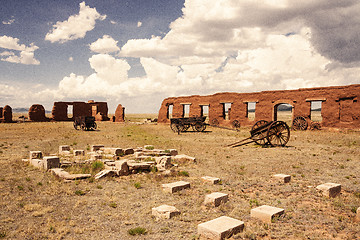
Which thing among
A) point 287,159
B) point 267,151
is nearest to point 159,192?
point 287,159

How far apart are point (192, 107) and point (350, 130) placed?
1628 cm

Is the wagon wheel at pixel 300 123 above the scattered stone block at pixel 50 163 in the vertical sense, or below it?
above

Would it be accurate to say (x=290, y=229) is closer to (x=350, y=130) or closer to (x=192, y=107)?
(x=350, y=130)

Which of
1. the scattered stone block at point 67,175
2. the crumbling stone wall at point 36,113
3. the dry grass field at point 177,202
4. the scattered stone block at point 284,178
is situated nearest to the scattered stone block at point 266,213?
the dry grass field at point 177,202

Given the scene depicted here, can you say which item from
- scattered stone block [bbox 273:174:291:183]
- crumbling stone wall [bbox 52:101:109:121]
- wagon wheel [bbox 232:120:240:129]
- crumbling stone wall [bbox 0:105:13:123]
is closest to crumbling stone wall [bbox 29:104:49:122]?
crumbling stone wall [bbox 52:101:109:121]

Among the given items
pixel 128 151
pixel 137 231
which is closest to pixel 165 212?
pixel 137 231

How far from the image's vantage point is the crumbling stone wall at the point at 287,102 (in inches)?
800

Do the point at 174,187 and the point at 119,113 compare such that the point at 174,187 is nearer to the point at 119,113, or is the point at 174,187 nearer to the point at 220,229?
the point at 220,229

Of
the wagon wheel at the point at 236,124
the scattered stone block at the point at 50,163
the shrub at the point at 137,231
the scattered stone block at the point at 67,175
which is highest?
the wagon wheel at the point at 236,124

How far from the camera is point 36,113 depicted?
125ft

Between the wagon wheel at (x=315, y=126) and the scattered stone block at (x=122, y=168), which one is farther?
the wagon wheel at (x=315, y=126)

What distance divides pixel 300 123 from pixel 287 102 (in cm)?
239

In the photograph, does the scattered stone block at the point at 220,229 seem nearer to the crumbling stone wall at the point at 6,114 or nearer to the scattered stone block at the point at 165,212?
the scattered stone block at the point at 165,212

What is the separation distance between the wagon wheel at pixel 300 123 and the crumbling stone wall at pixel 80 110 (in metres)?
29.3
